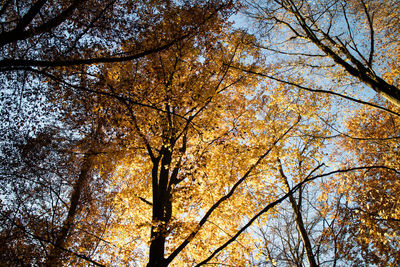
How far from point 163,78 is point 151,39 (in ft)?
4.15

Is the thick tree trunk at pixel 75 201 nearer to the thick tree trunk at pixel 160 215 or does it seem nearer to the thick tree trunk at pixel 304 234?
the thick tree trunk at pixel 160 215

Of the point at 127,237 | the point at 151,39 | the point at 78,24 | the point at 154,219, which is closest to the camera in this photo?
the point at 154,219

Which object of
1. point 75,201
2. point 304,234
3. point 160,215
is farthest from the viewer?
point 75,201

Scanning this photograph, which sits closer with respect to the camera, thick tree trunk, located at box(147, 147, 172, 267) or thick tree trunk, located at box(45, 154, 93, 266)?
thick tree trunk, located at box(147, 147, 172, 267)

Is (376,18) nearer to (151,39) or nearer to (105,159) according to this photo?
(151,39)

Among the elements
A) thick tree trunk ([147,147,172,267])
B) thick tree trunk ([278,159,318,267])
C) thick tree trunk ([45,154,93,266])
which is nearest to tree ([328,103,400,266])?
thick tree trunk ([278,159,318,267])

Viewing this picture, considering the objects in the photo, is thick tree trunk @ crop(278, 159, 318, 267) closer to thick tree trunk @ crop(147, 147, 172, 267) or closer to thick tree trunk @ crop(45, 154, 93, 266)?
thick tree trunk @ crop(147, 147, 172, 267)

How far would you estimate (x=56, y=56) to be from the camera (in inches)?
215

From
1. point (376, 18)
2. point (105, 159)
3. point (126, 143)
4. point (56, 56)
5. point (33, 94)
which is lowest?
point (105, 159)

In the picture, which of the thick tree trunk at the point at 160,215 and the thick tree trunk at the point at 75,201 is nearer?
the thick tree trunk at the point at 160,215

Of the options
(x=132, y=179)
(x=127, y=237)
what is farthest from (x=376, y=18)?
(x=127, y=237)

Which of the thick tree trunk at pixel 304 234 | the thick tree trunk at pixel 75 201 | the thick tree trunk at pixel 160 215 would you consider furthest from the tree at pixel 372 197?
the thick tree trunk at pixel 75 201

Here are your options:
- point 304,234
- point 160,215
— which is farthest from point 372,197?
point 160,215

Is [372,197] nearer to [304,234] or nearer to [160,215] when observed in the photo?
[304,234]
